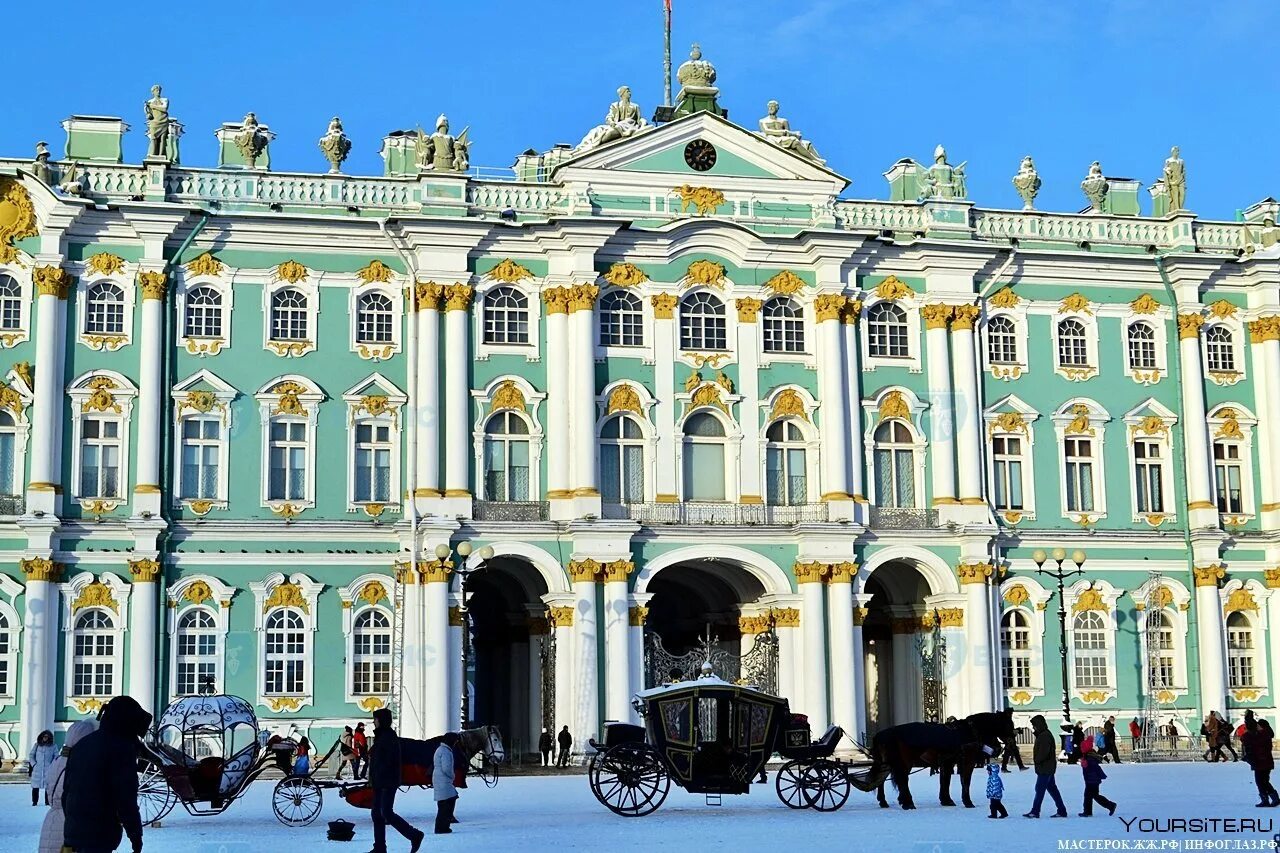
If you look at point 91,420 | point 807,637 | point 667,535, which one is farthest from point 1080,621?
point 91,420

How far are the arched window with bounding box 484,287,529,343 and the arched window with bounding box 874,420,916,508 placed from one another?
9771mm

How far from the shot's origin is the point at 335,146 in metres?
49.7

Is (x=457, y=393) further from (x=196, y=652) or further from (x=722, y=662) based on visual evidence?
(x=722, y=662)

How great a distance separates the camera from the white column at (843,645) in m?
47.9

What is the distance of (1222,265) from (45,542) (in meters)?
31.9

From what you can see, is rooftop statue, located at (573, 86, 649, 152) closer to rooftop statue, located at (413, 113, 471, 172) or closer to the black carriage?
rooftop statue, located at (413, 113, 471, 172)

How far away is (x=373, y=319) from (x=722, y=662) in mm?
12431

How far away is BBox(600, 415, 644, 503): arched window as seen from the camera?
1911 inches

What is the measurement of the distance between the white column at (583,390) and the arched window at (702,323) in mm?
2516

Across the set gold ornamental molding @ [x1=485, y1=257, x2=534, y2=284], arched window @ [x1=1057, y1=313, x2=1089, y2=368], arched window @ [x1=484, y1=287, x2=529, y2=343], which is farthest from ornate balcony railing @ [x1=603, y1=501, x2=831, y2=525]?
arched window @ [x1=1057, y1=313, x2=1089, y2=368]

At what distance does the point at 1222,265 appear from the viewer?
52.8 m

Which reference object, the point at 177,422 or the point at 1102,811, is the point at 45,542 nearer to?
the point at 177,422

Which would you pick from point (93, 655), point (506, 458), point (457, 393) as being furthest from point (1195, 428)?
point (93, 655)

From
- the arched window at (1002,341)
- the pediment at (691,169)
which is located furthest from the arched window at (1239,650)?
the pediment at (691,169)
